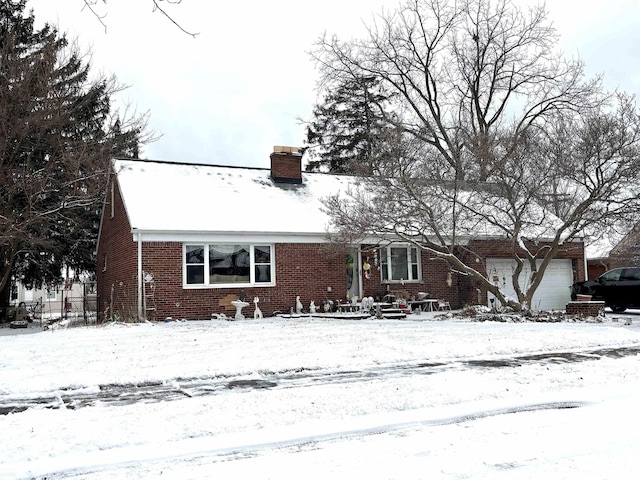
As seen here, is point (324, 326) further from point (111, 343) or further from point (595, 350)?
point (595, 350)

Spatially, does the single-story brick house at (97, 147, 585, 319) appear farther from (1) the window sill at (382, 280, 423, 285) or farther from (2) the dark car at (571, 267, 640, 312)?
(2) the dark car at (571, 267, 640, 312)

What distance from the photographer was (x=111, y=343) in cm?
1131

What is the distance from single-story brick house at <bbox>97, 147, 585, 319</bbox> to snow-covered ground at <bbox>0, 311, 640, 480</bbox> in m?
5.80

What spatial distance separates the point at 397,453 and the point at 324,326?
9243 millimetres

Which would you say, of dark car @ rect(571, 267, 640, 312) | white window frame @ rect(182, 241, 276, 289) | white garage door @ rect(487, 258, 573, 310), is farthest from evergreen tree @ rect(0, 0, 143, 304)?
dark car @ rect(571, 267, 640, 312)

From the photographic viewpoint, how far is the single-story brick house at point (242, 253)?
56.5 ft

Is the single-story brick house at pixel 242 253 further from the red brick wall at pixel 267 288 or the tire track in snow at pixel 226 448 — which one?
the tire track in snow at pixel 226 448

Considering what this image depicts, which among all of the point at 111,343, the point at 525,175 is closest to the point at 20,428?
the point at 111,343

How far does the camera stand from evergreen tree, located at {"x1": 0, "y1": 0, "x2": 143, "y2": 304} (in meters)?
18.7

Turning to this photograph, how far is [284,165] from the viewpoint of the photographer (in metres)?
22.6

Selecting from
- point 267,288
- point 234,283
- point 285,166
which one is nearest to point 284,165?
point 285,166

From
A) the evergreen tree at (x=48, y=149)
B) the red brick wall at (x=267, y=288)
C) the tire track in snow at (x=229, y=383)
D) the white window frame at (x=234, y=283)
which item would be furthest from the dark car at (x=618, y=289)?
the evergreen tree at (x=48, y=149)

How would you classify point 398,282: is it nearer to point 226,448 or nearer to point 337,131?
point 226,448

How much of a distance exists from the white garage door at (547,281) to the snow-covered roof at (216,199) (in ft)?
21.8
